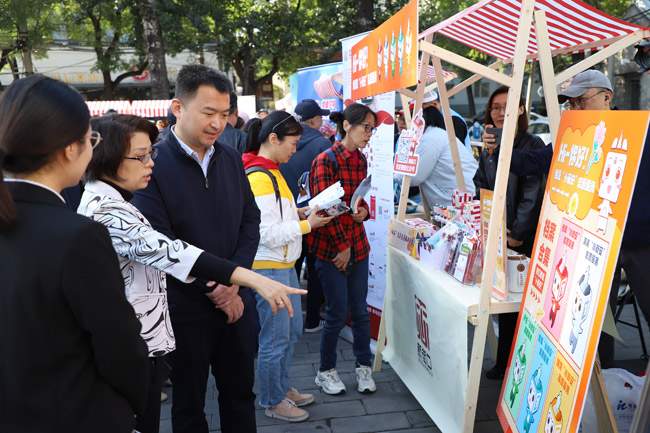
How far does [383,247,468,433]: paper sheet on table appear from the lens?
2.79 meters

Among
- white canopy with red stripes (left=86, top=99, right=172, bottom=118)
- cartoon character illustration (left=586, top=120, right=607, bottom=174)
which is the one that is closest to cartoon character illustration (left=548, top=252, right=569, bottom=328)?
cartoon character illustration (left=586, top=120, right=607, bottom=174)

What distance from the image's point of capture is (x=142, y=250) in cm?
193

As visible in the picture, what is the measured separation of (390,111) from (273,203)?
1650mm

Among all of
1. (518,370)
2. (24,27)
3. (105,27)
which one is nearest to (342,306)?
(518,370)

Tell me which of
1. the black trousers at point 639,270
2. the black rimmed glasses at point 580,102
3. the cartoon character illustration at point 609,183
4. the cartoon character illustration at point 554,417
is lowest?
the cartoon character illustration at point 554,417

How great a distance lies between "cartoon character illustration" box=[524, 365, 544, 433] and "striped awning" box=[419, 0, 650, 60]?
5.86 ft

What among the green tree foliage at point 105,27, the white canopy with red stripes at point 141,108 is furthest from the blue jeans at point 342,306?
the green tree foliage at point 105,27

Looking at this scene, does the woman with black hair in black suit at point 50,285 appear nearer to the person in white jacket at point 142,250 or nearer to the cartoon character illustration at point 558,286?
the person in white jacket at point 142,250

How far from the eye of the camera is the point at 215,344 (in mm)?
2484

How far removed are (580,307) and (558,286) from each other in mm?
220

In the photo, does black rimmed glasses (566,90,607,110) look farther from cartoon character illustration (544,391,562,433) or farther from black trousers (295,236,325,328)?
black trousers (295,236,325,328)

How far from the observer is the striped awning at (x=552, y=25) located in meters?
2.80

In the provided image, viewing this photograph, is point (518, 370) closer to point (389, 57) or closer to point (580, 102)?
point (580, 102)

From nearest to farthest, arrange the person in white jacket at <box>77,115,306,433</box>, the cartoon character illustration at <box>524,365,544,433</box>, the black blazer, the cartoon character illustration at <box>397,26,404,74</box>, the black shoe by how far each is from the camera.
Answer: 1. the black blazer
2. the person in white jacket at <box>77,115,306,433</box>
3. the cartoon character illustration at <box>524,365,544,433</box>
4. the cartoon character illustration at <box>397,26,404,74</box>
5. the black shoe
